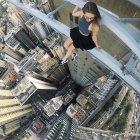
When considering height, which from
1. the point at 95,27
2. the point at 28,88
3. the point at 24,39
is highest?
the point at 24,39

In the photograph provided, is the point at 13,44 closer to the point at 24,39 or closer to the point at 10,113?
the point at 24,39

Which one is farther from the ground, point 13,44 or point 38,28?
point 13,44

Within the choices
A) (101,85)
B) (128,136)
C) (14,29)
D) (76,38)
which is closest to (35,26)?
(14,29)

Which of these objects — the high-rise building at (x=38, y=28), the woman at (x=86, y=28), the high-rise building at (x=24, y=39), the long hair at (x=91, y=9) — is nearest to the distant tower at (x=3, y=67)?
the high-rise building at (x=24, y=39)

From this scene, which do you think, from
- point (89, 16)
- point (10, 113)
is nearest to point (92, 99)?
point (10, 113)

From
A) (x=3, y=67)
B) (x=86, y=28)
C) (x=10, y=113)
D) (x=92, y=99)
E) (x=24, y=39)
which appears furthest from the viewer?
(x=10, y=113)

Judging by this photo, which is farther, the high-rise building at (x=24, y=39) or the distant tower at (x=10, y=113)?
the distant tower at (x=10, y=113)

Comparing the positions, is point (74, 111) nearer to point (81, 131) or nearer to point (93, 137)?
point (81, 131)

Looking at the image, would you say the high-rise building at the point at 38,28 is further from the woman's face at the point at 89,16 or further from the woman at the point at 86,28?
the woman's face at the point at 89,16

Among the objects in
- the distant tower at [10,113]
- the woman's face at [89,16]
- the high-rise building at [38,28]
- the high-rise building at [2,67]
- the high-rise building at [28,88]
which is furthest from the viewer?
the high-rise building at [2,67]

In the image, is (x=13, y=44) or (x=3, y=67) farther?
(x=3, y=67)
